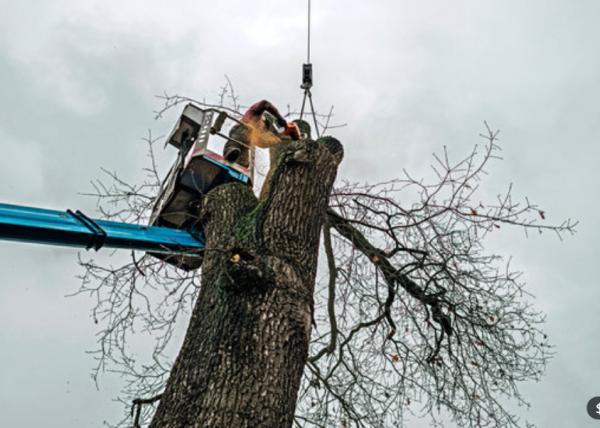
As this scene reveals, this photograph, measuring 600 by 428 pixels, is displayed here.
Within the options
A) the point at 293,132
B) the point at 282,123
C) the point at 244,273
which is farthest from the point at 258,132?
the point at 244,273

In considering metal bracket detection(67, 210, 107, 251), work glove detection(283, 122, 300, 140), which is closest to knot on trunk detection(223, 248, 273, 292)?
metal bracket detection(67, 210, 107, 251)

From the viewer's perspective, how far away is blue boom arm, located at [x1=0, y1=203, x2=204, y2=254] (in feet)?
9.93

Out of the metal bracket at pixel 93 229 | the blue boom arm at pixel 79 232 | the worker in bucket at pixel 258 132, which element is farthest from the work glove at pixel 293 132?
the metal bracket at pixel 93 229

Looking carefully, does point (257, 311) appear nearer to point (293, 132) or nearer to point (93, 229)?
point (93, 229)

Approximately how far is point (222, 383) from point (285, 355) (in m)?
0.31

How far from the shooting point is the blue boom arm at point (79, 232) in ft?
9.93

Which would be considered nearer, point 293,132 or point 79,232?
point 79,232

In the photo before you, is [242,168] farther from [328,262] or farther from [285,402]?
[285,402]

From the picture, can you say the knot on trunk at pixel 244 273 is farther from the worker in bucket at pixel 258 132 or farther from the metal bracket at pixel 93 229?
the worker in bucket at pixel 258 132

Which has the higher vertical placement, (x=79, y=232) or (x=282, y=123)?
(x=282, y=123)

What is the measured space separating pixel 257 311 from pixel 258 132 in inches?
82.3

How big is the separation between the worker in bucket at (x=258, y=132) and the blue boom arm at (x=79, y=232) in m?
0.79

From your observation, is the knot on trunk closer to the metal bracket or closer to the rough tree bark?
the rough tree bark

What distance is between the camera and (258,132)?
4043 millimetres
